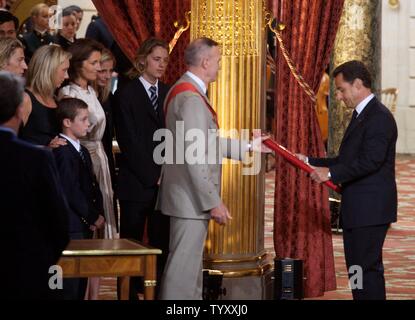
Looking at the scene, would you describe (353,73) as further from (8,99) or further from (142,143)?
(8,99)

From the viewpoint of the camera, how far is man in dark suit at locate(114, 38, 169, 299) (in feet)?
24.2

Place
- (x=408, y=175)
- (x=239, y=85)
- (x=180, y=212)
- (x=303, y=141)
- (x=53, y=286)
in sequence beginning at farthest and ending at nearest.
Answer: (x=408, y=175) → (x=303, y=141) → (x=239, y=85) → (x=180, y=212) → (x=53, y=286)

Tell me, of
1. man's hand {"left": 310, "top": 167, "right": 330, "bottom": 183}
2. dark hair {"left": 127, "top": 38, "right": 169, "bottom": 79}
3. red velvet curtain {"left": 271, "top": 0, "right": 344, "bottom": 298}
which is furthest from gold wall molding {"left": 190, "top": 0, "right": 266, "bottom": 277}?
man's hand {"left": 310, "top": 167, "right": 330, "bottom": 183}

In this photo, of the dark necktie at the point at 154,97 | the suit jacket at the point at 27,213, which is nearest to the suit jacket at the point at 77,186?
the dark necktie at the point at 154,97

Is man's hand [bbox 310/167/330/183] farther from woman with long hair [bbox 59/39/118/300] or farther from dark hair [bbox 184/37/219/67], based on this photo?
woman with long hair [bbox 59/39/118/300]

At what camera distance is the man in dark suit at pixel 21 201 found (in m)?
4.63

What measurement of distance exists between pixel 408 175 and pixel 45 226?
40.3ft

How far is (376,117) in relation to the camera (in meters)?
6.72

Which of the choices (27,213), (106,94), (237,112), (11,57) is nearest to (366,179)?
(237,112)

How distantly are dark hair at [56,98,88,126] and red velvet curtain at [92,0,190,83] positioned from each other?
44.0 inches

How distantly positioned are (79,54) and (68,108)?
0.65 metres
